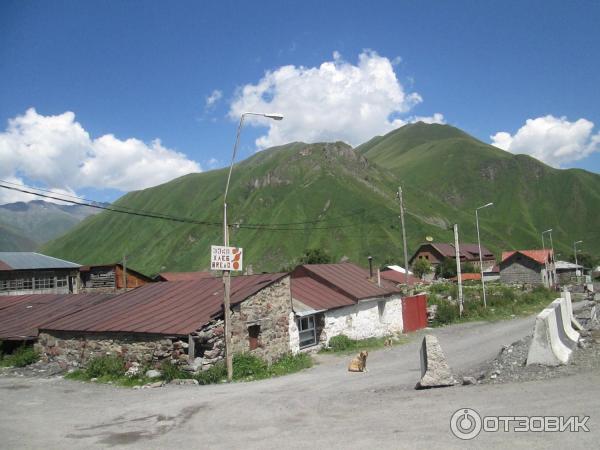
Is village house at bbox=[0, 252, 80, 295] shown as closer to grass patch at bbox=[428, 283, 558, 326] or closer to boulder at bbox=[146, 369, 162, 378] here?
boulder at bbox=[146, 369, 162, 378]

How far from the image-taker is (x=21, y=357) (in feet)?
65.4

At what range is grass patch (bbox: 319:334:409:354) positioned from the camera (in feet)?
76.0

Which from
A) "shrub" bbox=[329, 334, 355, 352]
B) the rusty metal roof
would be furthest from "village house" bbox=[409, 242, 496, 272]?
the rusty metal roof

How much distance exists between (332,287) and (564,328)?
1471 cm

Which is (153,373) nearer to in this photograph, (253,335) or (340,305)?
(253,335)

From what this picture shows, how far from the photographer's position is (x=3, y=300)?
29.4 metres

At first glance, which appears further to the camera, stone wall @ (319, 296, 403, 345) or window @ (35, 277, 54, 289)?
window @ (35, 277, 54, 289)

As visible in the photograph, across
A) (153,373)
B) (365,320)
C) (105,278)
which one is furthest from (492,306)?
(105,278)

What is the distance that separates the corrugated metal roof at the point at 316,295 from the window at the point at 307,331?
73 centimetres

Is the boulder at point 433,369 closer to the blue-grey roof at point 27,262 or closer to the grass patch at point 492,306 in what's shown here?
the grass patch at point 492,306

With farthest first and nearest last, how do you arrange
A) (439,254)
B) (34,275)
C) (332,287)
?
(439,254) < (34,275) < (332,287)

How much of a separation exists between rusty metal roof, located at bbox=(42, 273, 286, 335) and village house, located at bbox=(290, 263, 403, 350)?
3408 millimetres

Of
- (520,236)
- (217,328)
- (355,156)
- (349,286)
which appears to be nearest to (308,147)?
(355,156)

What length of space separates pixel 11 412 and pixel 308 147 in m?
165
